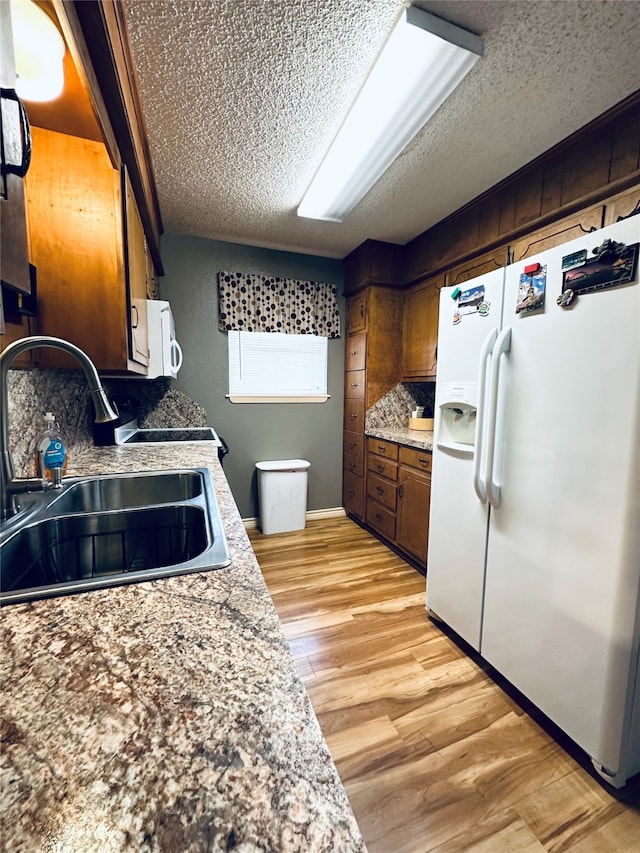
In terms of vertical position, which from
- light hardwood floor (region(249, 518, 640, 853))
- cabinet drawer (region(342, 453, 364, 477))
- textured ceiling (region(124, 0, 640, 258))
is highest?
textured ceiling (region(124, 0, 640, 258))

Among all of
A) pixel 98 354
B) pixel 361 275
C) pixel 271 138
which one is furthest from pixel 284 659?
pixel 361 275

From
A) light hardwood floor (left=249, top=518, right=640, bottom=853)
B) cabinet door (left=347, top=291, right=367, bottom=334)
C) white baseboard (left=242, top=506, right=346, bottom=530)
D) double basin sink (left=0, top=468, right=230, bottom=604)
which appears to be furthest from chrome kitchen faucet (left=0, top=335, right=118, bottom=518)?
white baseboard (left=242, top=506, right=346, bottom=530)

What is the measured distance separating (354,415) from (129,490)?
2348 millimetres

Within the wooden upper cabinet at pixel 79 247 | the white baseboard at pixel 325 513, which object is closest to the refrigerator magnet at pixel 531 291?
→ the wooden upper cabinet at pixel 79 247

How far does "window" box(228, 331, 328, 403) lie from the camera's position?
128 inches

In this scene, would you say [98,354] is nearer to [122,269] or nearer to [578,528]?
[122,269]

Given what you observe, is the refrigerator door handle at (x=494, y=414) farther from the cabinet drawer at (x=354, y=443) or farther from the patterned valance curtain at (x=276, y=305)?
the patterned valance curtain at (x=276, y=305)

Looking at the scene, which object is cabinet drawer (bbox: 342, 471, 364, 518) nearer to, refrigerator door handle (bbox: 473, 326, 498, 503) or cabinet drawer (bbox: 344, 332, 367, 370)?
cabinet drawer (bbox: 344, 332, 367, 370)

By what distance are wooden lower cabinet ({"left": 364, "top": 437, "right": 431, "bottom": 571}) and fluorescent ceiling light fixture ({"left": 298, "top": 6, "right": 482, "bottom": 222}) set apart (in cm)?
176

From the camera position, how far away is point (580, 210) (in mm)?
1783

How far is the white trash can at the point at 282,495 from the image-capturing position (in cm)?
319

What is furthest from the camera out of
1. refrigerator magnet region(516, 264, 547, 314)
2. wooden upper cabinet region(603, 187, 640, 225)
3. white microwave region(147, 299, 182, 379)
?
white microwave region(147, 299, 182, 379)

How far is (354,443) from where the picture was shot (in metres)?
3.43

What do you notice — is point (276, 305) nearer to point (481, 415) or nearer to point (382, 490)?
point (382, 490)
